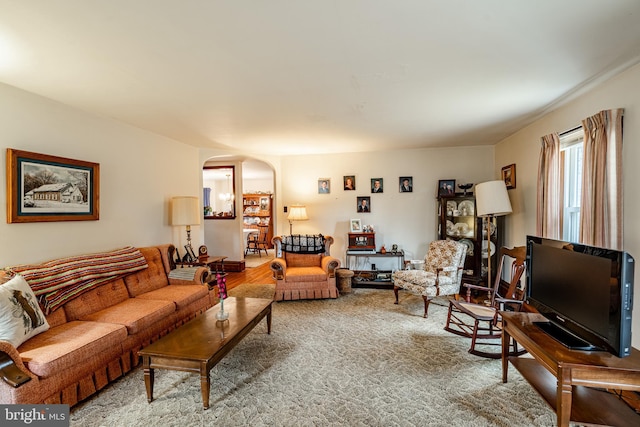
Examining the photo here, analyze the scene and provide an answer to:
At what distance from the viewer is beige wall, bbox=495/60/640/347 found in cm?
222

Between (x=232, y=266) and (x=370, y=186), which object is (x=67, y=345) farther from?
(x=370, y=186)

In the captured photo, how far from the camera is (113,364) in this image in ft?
7.47

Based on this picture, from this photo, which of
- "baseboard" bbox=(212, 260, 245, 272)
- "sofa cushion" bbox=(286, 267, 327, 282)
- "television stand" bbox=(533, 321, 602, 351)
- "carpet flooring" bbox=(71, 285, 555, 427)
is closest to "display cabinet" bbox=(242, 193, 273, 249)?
"baseboard" bbox=(212, 260, 245, 272)

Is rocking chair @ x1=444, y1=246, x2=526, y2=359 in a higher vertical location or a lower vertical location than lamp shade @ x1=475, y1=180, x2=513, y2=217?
lower

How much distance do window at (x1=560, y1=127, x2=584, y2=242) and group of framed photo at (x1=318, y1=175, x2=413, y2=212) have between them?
2478 mm

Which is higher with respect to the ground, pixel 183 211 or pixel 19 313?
pixel 183 211

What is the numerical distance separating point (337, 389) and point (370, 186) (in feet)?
13.0

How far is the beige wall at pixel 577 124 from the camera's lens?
7.30 feet

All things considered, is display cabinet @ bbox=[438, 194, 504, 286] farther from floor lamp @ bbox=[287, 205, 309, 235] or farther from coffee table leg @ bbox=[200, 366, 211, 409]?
coffee table leg @ bbox=[200, 366, 211, 409]

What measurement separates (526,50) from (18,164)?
418 cm

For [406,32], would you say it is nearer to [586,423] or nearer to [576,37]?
[576,37]

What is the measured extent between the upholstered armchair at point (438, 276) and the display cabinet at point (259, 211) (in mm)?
6591

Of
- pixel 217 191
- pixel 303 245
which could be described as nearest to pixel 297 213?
pixel 303 245

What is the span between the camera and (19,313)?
1979 millimetres
